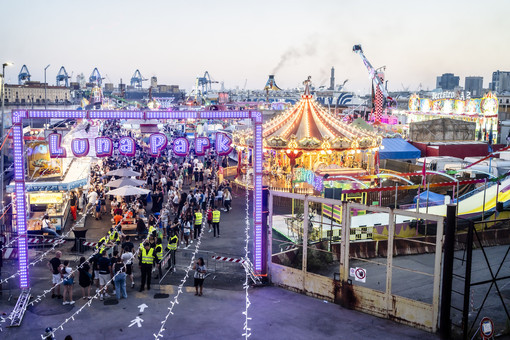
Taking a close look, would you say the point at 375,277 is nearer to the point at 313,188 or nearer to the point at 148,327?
the point at 148,327

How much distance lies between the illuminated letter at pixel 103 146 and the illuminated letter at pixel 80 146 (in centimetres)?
32

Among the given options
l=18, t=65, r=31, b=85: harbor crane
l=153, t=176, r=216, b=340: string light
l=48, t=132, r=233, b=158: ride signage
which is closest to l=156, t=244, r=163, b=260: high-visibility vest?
l=153, t=176, r=216, b=340: string light

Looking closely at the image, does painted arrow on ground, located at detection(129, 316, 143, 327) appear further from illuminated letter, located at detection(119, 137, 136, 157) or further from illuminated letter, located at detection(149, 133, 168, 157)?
illuminated letter, located at detection(149, 133, 168, 157)

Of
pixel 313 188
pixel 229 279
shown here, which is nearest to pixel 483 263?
pixel 229 279

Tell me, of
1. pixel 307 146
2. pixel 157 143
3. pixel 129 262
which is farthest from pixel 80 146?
pixel 307 146

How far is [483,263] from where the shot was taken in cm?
1496

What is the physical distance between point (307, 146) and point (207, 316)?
15.4m

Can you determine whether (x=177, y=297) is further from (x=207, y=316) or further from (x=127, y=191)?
(x=127, y=191)

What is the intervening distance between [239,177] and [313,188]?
729 cm

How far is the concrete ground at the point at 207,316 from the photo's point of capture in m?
10.3

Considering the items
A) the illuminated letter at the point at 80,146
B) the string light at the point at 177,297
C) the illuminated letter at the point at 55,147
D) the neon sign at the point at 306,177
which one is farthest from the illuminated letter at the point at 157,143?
the neon sign at the point at 306,177

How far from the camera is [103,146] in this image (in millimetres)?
14328

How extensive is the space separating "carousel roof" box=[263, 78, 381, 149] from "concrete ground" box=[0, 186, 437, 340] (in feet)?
42.4

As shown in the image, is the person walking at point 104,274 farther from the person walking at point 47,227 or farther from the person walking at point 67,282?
the person walking at point 47,227
